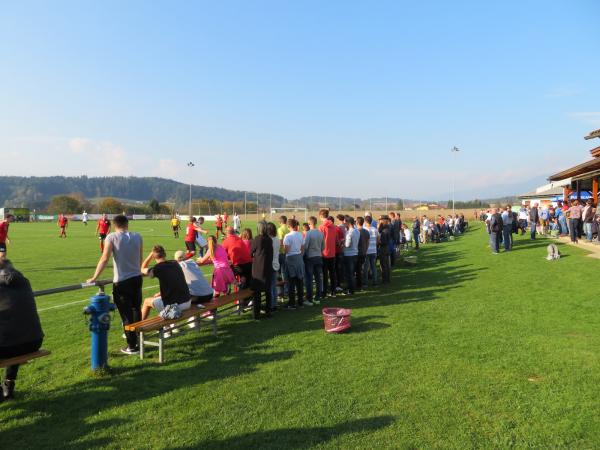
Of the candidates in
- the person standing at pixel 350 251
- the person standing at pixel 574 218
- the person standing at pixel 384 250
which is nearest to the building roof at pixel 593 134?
the person standing at pixel 574 218

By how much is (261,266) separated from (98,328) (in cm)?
301

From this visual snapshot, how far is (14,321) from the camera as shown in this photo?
4.16 meters

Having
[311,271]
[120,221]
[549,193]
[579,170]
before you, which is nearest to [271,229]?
[311,271]

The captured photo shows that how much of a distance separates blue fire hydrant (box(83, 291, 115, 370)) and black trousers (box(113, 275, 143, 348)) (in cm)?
41

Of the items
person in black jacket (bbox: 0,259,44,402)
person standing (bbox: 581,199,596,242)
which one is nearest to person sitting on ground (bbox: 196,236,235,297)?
person in black jacket (bbox: 0,259,44,402)

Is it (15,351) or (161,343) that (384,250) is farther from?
(15,351)

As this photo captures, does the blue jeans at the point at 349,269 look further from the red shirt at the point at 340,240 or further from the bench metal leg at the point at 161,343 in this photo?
the bench metal leg at the point at 161,343

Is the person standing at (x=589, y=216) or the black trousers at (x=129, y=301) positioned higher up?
the person standing at (x=589, y=216)

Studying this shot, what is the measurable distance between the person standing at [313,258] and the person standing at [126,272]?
12.3 feet

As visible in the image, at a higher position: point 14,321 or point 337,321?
point 14,321

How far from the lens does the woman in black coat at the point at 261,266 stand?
7328mm

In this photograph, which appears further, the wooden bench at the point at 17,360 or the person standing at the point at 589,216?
the person standing at the point at 589,216

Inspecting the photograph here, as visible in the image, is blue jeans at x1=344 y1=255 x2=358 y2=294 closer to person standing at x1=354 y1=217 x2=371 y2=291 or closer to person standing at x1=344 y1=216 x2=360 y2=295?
person standing at x1=344 y1=216 x2=360 y2=295

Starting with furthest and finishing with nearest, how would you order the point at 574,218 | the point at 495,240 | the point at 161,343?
the point at 495,240, the point at 574,218, the point at 161,343
